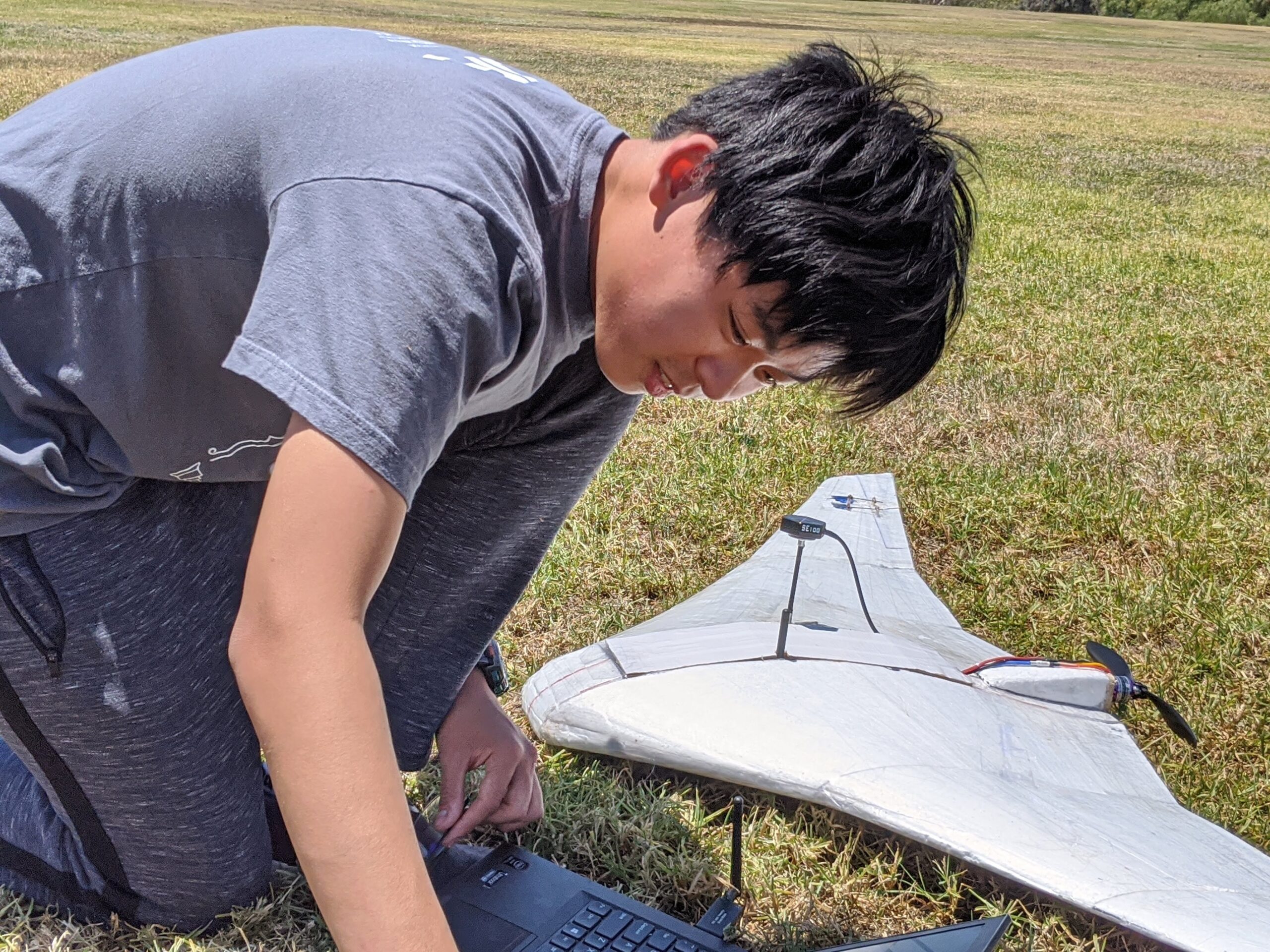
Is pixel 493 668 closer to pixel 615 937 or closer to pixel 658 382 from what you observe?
pixel 615 937

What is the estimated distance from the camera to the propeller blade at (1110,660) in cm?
224

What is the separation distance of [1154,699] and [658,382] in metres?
1.43

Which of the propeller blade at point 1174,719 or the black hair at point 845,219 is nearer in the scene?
the black hair at point 845,219

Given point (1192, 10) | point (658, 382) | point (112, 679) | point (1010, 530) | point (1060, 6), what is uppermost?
point (1192, 10)

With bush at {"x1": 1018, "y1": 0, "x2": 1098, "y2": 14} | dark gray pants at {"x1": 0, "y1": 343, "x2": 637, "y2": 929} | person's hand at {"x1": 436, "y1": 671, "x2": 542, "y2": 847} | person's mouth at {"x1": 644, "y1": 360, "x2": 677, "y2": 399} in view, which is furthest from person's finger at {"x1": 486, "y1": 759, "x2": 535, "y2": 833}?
bush at {"x1": 1018, "y1": 0, "x2": 1098, "y2": 14}

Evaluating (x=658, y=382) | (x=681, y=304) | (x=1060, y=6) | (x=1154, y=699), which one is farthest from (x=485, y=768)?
(x=1060, y=6)

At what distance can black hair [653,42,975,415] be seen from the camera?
3.60 ft

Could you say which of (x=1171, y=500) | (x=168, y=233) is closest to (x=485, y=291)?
(x=168, y=233)

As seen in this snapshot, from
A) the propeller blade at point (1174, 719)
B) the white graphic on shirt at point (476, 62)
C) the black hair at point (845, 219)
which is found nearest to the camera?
the black hair at point (845, 219)

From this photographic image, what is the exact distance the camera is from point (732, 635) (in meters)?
2.08

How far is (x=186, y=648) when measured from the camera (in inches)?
61.2

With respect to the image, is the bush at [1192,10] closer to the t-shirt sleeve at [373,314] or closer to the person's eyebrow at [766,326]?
the person's eyebrow at [766,326]

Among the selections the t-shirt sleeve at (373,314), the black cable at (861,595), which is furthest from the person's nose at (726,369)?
the black cable at (861,595)

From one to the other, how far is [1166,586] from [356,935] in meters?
2.38
